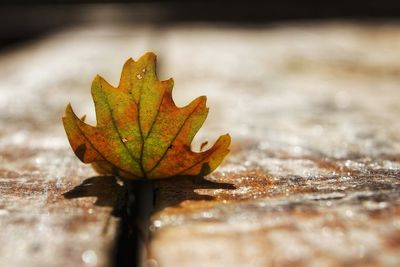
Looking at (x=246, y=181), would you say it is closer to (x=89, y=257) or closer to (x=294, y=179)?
(x=294, y=179)

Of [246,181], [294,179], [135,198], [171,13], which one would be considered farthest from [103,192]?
[171,13]

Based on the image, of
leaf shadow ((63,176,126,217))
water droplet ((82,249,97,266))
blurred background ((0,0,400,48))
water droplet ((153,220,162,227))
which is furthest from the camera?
blurred background ((0,0,400,48))

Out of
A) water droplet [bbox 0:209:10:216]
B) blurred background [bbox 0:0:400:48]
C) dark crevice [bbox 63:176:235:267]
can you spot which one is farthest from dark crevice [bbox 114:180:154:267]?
blurred background [bbox 0:0:400:48]

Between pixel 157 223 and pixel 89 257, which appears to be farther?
pixel 157 223

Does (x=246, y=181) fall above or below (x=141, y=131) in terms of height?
below

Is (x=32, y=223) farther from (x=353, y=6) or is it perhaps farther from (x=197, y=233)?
(x=353, y=6)

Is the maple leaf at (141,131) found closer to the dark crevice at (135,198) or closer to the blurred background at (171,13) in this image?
the dark crevice at (135,198)

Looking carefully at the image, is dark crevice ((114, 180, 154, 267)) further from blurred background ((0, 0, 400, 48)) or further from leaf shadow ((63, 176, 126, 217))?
blurred background ((0, 0, 400, 48))
